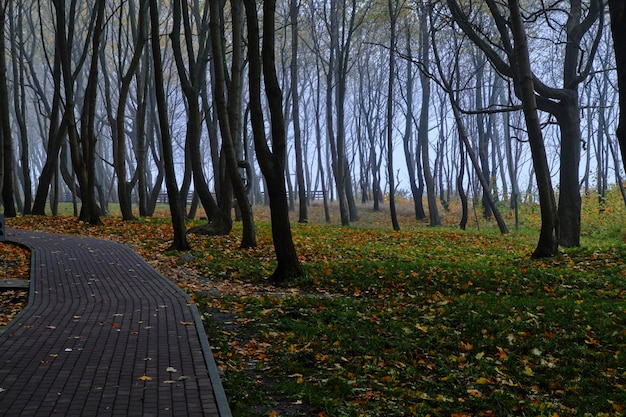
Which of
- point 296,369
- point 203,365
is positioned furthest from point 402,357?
point 203,365

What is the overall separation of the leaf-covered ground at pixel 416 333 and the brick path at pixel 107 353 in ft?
1.31

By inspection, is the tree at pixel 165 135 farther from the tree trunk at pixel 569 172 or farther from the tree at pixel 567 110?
the tree trunk at pixel 569 172

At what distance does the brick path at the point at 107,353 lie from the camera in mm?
4488

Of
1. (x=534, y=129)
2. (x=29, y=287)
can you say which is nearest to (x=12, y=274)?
(x=29, y=287)

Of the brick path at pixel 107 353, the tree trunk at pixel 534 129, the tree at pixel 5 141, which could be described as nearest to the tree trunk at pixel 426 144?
the tree trunk at pixel 534 129

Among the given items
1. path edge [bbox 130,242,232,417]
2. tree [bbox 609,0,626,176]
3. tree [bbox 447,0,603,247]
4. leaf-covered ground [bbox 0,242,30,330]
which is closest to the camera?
path edge [bbox 130,242,232,417]

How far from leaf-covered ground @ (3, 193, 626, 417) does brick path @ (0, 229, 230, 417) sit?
15.7 inches

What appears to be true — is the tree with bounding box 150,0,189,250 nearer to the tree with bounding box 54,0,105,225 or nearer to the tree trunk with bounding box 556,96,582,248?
the tree with bounding box 54,0,105,225

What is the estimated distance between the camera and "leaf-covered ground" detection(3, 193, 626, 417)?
17.9 feet

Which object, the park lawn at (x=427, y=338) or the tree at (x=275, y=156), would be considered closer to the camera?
the park lawn at (x=427, y=338)

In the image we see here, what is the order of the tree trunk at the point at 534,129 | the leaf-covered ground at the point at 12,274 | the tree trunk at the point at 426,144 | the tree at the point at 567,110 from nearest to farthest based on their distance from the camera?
the leaf-covered ground at the point at 12,274 < the tree trunk at the point at 534,129 < the tree at the point at 567,110 < the tree trunk at the point at 426,144

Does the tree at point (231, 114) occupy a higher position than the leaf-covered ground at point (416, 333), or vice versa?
the tree at point (231, 114)

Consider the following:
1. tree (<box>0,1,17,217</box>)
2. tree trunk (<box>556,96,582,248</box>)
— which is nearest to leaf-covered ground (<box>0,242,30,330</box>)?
tree (<box>0,1,17,217</box>)

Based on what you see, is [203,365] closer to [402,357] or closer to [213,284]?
[402,357]
